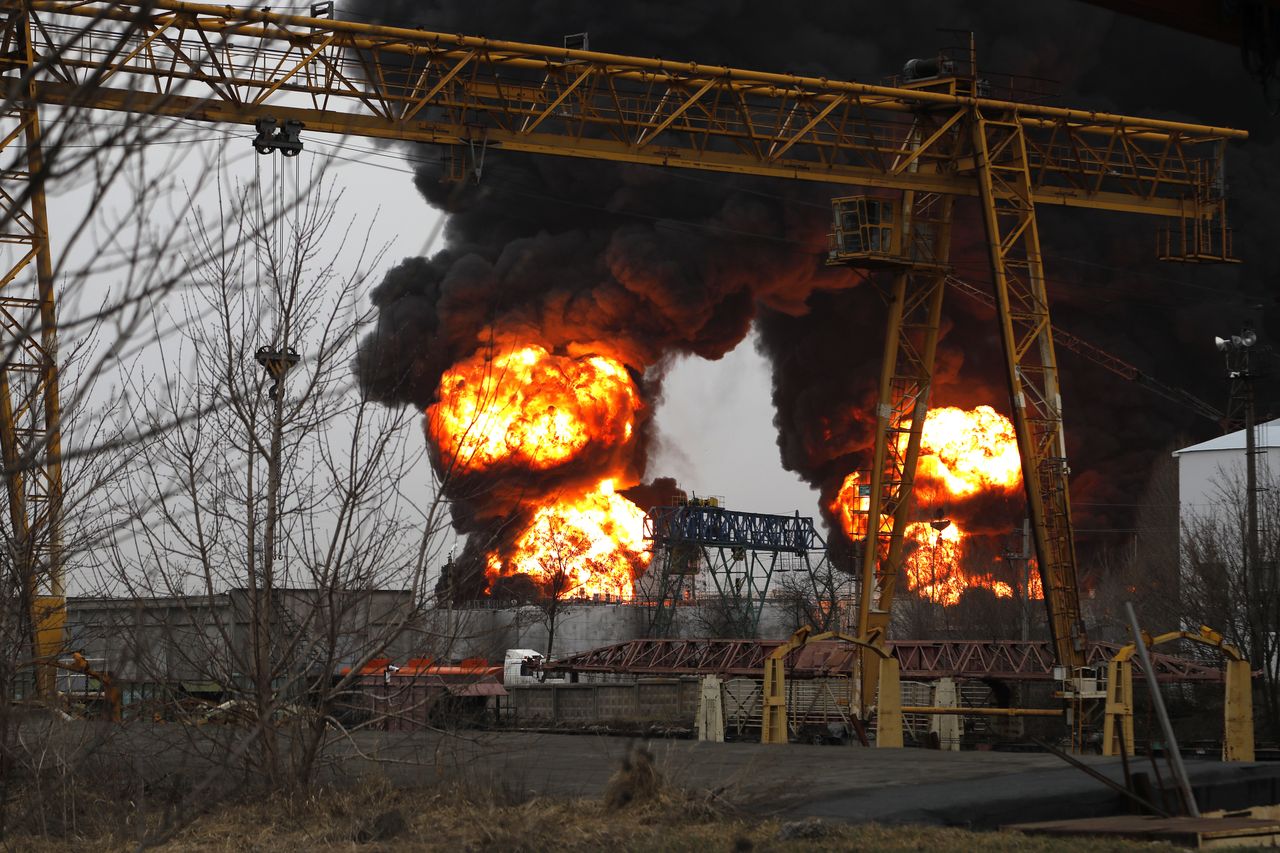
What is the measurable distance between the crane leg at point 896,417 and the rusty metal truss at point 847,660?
135 cm

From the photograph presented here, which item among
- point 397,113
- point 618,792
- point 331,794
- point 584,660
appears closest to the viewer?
point 618,792

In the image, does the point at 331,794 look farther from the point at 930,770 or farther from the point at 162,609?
the point at 930,770

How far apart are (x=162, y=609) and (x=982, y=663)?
1057 inches

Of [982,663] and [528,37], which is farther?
[528,37]

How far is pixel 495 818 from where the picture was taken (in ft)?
36.1

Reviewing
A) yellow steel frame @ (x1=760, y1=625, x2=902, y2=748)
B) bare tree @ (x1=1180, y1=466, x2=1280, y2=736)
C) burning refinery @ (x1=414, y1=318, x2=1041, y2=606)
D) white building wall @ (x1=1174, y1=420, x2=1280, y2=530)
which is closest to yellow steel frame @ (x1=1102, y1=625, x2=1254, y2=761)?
yellow steel frame @ (x1=760, y1=625, x2=902, y2=748)

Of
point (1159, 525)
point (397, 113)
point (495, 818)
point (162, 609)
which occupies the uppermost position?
point (397, 113)

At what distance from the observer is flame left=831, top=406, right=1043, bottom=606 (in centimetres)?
6862

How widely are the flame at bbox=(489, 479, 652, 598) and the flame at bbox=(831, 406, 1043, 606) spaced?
37.6ft

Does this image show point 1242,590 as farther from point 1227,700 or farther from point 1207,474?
point 1207,474

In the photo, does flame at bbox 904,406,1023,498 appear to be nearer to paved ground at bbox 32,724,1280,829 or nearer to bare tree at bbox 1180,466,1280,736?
bare tree at bbox 1180,466,1280,736

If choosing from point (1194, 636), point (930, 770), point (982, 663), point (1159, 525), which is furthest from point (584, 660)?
point (1159, 525)

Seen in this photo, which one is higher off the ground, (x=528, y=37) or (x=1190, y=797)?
(x=528, y=37)

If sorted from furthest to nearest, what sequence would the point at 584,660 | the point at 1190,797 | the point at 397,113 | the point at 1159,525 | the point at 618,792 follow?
1. the point at 1159,525
2. the point at 584,660
3. the point at 397,113
4. the point at 618,792
5. the point at 1190,797
